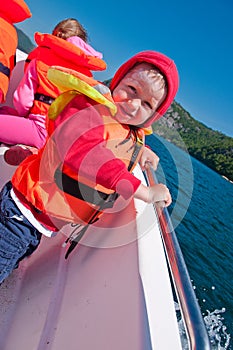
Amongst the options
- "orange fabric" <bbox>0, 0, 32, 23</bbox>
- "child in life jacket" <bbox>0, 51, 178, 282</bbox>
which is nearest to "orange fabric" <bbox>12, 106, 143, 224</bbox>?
"child in life jacket" <bbox>0, 51, 178, 282</bbox>

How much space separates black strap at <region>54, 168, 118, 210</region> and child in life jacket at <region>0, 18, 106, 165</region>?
4.10 ft

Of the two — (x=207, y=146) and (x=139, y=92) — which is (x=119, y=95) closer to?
(x=139, y=92)

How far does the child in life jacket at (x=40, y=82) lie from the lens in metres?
2.23

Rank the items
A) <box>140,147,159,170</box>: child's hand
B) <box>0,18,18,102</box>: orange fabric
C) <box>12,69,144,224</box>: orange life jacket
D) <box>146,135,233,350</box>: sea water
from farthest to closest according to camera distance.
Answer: <box>146,135,233,350</box>: sea water
<box>0,18,18,102</box>: orange fabric
<box>140,147,159,170</box>: child's hand
<box>12,69,144,224</box>: orange life jacket

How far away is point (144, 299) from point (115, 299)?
18 cm

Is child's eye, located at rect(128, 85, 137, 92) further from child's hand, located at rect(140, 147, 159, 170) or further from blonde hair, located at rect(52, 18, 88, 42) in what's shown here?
blonde hair, located at rect(52, 18, 88, 42)

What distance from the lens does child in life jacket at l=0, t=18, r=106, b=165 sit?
2227 mm

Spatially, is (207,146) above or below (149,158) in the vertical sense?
above

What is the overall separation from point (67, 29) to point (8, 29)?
47cm

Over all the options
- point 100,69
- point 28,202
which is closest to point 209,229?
point 100,69

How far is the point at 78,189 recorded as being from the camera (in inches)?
46.3

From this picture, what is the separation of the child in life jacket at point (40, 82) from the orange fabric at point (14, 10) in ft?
0.56

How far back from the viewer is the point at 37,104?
2314 millimetres

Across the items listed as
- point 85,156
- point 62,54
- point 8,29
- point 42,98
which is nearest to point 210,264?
point 42,98
